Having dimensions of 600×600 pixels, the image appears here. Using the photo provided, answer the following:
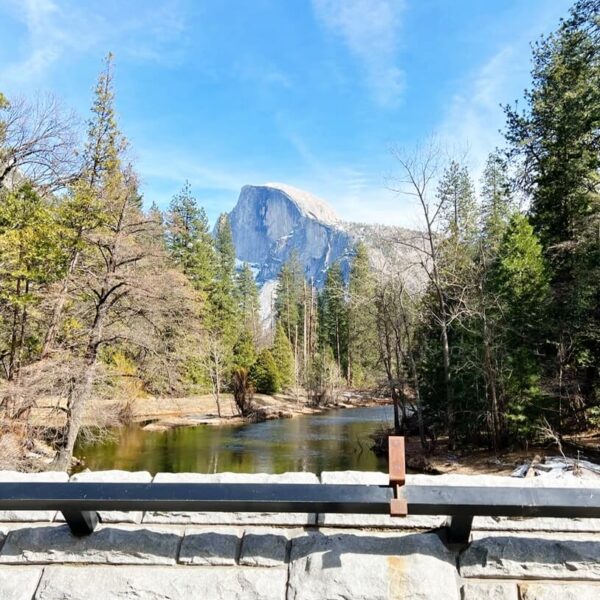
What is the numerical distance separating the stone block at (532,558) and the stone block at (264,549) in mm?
715

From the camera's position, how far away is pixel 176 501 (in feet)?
6.21

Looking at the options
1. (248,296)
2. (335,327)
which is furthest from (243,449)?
(248,296)

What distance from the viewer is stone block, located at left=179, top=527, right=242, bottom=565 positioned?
2006 mm

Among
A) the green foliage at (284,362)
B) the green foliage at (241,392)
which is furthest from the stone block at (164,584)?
the green foliage at (284,362)

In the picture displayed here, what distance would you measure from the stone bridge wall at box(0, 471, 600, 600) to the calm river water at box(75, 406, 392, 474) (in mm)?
11800

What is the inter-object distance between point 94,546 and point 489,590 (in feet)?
5.21

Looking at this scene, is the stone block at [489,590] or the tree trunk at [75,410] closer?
the stone block at [489,590]

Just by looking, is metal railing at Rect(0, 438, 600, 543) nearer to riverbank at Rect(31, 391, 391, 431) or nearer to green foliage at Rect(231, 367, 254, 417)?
riverbank at Rect(31, 391, 391, 431)

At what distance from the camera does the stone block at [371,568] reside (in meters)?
1.84

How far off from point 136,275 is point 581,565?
1262 centimetres

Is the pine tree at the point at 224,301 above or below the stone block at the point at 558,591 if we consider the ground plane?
above

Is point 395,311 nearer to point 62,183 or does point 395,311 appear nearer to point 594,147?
point 594,147

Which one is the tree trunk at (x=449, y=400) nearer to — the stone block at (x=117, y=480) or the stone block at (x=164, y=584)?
the stone block at (x=117, y=480)

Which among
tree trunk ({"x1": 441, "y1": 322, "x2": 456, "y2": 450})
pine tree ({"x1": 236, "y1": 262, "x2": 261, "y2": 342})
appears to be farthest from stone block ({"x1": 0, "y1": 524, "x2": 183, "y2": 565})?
pine tree ({"x1": 236, "y1": 262, "x2": 261, "y2": 342})
